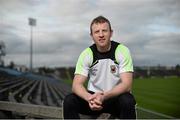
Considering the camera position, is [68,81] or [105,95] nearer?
[105,95]

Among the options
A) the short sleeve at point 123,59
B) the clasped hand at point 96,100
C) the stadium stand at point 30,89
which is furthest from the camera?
the stadium stand at point 30,89

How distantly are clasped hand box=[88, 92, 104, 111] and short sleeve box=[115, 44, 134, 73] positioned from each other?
0.85 ft

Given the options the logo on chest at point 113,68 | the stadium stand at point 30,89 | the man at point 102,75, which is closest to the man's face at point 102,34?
the man at point 102,75

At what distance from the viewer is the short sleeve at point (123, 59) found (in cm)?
283

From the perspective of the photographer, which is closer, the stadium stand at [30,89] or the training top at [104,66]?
the training top at [104,66]

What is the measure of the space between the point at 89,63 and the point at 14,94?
2.43 m

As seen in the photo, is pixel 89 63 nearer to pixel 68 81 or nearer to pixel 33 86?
pixel 68 81

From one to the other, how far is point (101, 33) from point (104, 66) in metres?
0.22

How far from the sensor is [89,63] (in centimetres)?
290

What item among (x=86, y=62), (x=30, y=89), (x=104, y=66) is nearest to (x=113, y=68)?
(x=104, y=66)

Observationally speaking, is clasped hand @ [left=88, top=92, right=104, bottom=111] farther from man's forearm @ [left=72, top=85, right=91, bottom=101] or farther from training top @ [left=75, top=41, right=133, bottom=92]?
training top @ [left=75, top=41, right=133, bottom=92]

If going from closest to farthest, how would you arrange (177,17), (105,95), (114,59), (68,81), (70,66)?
(105,95), (114,59), (70,66), (68,81), (177,17)

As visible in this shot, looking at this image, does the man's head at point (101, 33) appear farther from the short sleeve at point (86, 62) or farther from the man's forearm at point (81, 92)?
the man's forearm at point (81, 92)

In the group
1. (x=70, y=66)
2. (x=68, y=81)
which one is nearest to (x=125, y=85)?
(x=70, y=66)
